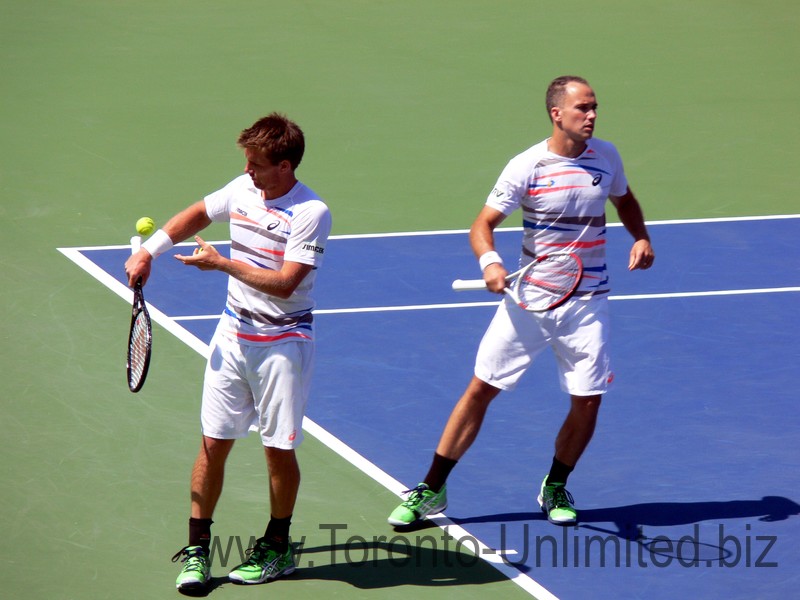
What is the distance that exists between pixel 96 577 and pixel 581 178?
3201 mm

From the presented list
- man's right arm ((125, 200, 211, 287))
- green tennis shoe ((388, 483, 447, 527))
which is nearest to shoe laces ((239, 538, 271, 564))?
green tennis shoe ((388, 483, 447, 527))

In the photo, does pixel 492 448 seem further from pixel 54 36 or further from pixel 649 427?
pixel 54 36

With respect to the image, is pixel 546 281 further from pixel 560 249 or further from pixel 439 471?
pixel 439 471

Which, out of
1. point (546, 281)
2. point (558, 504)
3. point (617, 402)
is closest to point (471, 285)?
point (546, 281)

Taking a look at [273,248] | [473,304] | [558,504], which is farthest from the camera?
[473,304]

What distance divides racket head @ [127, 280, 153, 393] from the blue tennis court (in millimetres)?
1707

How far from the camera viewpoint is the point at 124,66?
52.2ft

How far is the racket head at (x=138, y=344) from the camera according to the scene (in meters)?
6.29

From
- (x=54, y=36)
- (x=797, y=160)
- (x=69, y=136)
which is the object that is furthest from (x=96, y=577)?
(x=54, y=36)

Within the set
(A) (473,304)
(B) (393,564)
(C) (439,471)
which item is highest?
(A) (473,304)

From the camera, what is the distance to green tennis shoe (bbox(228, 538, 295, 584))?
21.3 ft

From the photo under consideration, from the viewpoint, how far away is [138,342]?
650 centimetres

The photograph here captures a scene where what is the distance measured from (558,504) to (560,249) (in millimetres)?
1412

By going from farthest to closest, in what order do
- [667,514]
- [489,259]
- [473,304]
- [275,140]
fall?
[473,304] < [667,514] < [489,259] < [275,140]
